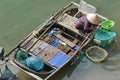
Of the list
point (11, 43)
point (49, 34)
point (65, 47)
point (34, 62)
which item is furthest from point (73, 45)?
point (11, 43)

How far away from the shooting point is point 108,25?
10.8 metres

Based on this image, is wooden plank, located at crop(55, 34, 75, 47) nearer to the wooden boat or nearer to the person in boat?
the person in boat

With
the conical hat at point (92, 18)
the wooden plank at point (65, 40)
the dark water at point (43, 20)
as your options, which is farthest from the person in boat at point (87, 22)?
the dark water at point (43, 20)

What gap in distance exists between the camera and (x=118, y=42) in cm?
1089

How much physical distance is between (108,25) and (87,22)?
100 cm

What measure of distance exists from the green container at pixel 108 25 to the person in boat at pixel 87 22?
462 millimetres

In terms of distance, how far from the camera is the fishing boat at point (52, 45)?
927cm

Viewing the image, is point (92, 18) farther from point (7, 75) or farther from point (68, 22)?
point (7, 75)

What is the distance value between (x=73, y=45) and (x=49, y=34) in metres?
0.90

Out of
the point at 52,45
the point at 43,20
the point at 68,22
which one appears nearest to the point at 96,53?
the point at 68,22

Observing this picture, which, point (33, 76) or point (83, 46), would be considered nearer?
point (33, 76)

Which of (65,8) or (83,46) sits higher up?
(65,8)

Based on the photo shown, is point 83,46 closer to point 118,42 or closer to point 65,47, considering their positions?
point 65,47

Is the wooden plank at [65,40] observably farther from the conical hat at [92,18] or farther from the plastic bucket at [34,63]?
the plastic bucket at [34,63]
